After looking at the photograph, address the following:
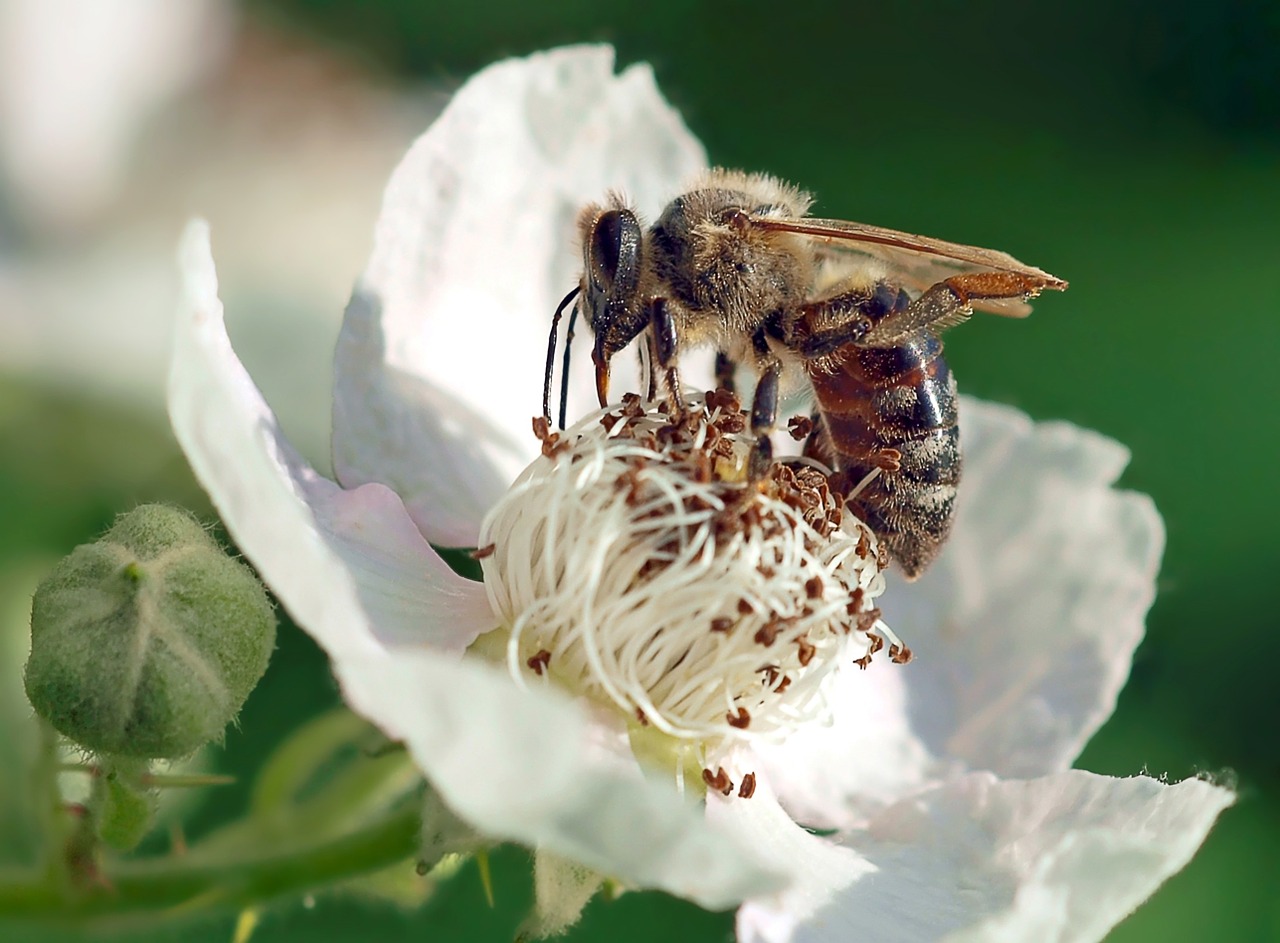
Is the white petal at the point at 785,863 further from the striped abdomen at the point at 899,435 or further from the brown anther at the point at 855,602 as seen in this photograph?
the striped abdomen at the point at 899,435

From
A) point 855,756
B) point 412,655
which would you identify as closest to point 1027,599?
point 855,756

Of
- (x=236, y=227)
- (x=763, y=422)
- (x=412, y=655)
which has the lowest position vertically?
(x=412, y=655)

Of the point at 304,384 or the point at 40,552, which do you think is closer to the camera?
the point at 40,552

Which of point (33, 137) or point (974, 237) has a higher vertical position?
point (974, 237)

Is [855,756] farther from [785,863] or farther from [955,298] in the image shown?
[955,298]

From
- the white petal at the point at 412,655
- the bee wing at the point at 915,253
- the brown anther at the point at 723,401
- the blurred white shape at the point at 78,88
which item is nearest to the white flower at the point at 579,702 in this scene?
the white petal at the point at 412,655

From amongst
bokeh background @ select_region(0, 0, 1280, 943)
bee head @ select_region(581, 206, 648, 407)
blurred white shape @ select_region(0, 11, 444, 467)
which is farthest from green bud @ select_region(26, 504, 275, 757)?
blurred white shape @ select_region(0, 11, 444, 467)

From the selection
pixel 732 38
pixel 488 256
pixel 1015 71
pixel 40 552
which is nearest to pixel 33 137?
pixel 40 552

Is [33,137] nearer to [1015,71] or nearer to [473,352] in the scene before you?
[473,352]
